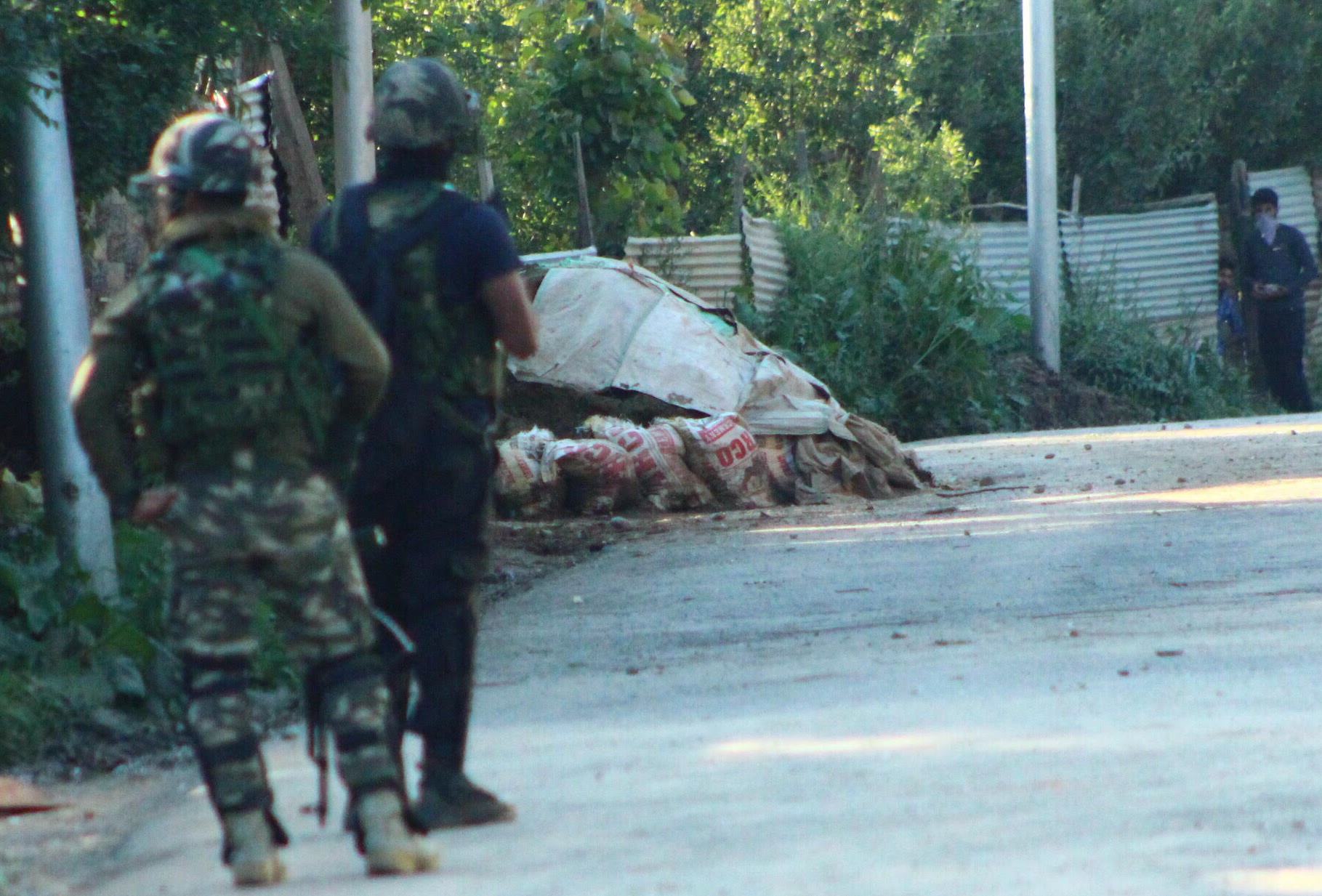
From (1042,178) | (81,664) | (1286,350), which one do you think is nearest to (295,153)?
(81,664)

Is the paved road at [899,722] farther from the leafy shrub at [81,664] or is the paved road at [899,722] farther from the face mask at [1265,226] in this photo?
the face mask at [1265,226]

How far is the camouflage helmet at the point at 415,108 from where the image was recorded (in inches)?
156

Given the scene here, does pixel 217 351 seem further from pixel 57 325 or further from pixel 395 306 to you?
pixel 57 325

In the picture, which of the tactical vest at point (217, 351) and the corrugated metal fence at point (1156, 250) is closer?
the tactical vest at point (217, 351)

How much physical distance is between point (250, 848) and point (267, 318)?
3.35ft

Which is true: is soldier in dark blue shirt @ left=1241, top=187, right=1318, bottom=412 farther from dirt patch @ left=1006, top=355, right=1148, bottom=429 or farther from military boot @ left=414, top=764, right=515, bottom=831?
military boot @ left=414, top=764, right=515, bottom=831

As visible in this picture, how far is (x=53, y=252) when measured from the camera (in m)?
6.52

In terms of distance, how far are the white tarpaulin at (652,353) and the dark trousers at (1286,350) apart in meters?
9.35

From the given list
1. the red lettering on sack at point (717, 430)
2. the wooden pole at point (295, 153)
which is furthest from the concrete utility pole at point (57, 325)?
the wooden pole at point (295, 153)

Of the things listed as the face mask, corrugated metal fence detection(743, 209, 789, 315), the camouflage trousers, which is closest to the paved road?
the camouflage trousers

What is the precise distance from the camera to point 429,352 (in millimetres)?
3965

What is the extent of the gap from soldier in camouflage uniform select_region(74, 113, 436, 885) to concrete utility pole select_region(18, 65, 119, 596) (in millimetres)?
2992

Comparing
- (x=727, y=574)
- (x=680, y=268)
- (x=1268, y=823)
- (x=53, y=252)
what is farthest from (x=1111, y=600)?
(x=680, y=268)

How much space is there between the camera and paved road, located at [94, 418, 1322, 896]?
3.68 meters
